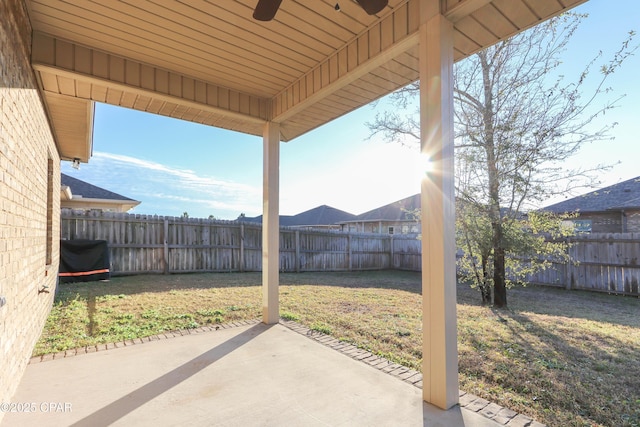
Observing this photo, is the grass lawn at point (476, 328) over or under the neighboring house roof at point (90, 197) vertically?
under

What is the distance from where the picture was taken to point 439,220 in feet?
6.84

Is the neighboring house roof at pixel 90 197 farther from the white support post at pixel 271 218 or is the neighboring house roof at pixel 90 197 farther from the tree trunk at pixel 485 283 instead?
the tree trunk at pixel 485 283

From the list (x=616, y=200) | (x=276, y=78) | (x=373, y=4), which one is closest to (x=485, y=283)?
(x=276, y=78)

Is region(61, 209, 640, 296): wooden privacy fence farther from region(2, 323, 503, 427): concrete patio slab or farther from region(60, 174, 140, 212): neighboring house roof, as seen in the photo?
region(2, 323, 503, 427): concrete patio slab

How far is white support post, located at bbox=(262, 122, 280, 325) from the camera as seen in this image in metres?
4.04

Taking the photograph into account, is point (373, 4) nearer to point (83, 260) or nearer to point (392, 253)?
point (83, 260)

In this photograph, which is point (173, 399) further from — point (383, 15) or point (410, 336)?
point (383, 15)

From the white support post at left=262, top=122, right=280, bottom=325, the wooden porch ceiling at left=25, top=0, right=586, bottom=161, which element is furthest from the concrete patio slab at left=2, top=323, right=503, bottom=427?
the wooden porch ceiling at left=25, top=0, right=586, bottom=161

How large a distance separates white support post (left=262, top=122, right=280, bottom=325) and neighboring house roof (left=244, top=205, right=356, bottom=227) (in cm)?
2317

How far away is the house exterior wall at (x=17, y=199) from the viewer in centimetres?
186

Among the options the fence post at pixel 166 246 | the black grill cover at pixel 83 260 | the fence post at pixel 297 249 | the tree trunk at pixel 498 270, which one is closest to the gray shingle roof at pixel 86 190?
the fence post at pixel 166 246

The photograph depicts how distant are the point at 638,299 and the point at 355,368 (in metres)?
7.80

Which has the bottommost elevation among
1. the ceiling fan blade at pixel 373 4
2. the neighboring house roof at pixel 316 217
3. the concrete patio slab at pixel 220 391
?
the concrete patio slab at pixel 220 391

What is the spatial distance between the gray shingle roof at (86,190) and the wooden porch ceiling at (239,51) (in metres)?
10.0
